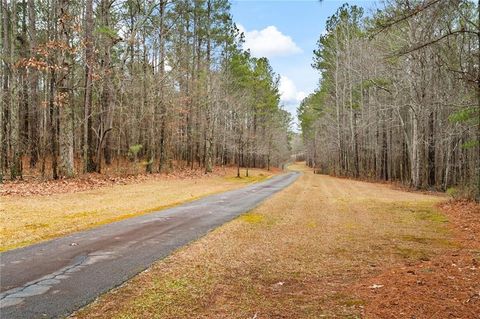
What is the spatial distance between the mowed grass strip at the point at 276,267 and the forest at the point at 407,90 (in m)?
4.25

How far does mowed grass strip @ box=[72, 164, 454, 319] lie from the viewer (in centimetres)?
405

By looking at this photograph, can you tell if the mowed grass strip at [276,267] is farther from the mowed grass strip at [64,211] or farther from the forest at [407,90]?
the forest at [407,90]

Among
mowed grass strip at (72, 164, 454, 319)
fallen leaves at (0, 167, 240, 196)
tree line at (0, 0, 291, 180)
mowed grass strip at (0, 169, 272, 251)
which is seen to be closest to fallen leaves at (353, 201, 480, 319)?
mowed grass strip at (72, 164, 454, 319)

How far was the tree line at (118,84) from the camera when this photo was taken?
63.8 feet

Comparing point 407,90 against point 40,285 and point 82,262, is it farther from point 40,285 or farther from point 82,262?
point 40,285

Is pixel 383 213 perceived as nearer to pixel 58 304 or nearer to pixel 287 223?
pixel 287 223

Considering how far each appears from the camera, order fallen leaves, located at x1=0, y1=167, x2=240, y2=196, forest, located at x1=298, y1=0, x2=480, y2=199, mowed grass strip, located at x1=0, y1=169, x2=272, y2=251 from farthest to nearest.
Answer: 1. fallen leaves, located at x1=0, y1=167, x2=240, y2=196
2. forest, located at x1=298, y1=0, x2=480, y2=199
3. mowed grass strip, located at x1=0, y1=169, x2=272, y2=251

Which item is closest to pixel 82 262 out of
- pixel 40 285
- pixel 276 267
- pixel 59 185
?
pixel 40 285

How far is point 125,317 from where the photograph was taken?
12.3 feet

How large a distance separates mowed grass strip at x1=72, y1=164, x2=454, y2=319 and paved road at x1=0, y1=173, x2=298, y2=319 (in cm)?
30

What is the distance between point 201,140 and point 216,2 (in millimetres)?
14300

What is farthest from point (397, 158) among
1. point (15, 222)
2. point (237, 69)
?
point (15, 222)

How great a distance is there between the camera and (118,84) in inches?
1053

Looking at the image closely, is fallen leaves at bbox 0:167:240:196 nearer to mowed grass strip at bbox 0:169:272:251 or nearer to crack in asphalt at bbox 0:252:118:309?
mowed grass strip at bbox 0:169:272:251
